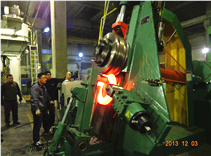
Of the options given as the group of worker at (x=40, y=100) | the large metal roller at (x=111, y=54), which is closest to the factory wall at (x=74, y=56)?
the group of worker at (x=40, y=100)

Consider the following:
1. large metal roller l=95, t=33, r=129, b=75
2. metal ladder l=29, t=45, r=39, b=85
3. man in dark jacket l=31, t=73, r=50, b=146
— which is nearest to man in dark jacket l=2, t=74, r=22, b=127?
man in dark jacket l=31, t=73, r=50, b=146

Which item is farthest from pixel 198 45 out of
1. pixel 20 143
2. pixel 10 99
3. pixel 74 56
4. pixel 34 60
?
pixel 20 143

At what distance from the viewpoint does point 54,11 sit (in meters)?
7.29

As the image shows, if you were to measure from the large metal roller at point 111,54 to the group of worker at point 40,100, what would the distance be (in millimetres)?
1704

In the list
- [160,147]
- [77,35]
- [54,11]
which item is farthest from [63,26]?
[77,35]

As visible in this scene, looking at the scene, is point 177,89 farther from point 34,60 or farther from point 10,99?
point 34,60

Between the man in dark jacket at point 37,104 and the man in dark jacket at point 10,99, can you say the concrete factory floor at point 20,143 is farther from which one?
the man in dark jacket at point 10,99

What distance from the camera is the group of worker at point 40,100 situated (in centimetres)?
346

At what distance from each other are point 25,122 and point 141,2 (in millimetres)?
5334

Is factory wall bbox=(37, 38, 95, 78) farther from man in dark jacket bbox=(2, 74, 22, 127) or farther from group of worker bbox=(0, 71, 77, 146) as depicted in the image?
group of worker bbox=(0, 71, 77, 146)

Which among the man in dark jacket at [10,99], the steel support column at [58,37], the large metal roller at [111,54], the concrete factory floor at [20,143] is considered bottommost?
the concrete factory floor at [20,143]

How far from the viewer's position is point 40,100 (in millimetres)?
3650

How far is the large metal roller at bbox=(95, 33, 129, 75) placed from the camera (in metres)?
2.14

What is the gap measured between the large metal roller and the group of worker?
1704mm
